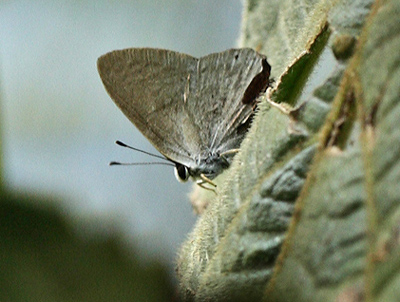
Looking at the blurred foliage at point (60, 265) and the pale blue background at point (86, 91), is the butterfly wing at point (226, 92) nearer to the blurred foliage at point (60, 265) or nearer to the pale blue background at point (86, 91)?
the blurred foliage at point (60, 265)

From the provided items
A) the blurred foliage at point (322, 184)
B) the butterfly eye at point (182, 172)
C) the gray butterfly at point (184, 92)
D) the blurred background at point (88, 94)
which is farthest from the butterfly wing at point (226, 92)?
the blurred background at point (88, 94)

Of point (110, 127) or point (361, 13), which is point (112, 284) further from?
point (110, 127)

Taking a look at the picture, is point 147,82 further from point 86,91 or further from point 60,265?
point 86,91

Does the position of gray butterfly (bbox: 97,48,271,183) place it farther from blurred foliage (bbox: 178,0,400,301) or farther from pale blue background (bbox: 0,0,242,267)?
pale blue background (bbox: 0,0,242,267)

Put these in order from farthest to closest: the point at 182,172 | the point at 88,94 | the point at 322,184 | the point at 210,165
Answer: the point at 88,94 < the point at 182,172 < the point at 210,165 < the point at 322,184

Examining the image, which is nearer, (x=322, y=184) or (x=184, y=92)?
(x=322, y=184)

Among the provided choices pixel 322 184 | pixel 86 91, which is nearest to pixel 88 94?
pixel 86 91

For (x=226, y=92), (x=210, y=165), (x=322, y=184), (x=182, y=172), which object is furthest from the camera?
(x=182, y=172)
